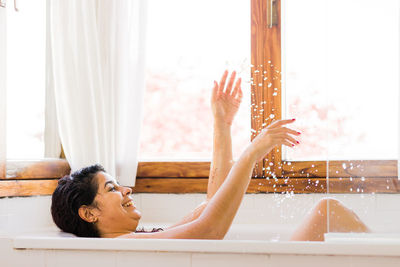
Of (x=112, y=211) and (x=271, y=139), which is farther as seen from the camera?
(x=112, y=211)

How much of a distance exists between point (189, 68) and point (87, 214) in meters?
1.47

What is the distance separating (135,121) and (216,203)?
4.36ft

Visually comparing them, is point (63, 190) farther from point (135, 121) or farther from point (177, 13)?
point (177, 13)

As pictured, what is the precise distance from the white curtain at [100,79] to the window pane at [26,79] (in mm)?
111

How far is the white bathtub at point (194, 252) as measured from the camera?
58.4 inches

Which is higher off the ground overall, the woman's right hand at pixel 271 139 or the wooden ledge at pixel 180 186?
the woman's right hand at pixel 271 139

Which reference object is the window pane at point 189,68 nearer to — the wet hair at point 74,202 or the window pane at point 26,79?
the window pane at point 26,79

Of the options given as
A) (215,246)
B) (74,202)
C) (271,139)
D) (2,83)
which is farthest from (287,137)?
(2,83)

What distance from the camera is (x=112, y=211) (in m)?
2.00

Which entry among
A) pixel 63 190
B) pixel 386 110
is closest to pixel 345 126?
pixel 386 110

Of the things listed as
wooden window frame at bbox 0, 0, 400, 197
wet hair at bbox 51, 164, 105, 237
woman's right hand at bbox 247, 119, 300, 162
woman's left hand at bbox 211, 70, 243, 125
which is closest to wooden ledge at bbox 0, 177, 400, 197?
wooden window frame at bbox 0, 0, 400, 197

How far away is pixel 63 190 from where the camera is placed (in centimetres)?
202

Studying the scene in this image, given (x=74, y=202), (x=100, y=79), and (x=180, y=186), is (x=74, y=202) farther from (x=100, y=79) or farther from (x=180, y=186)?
(x=180, y=186)

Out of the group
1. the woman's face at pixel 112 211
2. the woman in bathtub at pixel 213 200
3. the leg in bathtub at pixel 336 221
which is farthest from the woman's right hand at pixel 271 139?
the woman's face at pixel 112 211
